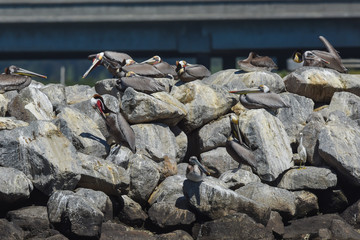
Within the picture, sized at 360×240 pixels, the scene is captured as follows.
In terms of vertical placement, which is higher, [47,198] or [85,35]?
[47,198]

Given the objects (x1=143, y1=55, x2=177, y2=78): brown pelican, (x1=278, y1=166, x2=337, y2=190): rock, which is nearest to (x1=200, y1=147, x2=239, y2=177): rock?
(x1=278, y1=166, x2=337, y2=190): rock

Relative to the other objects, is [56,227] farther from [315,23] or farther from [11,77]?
[315,23]

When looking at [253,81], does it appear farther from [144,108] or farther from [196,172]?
[196,172]

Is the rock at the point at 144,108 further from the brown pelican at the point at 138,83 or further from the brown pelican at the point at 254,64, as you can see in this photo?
the brown pelican at the point at 254,64

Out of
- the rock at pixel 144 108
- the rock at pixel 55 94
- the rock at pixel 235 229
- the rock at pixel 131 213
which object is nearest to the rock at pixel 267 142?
the rock at pixel 144 108

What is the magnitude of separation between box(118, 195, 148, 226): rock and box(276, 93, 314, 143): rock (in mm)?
4546

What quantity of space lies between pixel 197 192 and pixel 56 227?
2.52m

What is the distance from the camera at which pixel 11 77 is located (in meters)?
16.8

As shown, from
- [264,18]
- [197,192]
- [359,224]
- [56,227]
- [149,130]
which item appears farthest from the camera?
[264,18]

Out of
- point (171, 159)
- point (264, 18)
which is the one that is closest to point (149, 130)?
point (171, 159)

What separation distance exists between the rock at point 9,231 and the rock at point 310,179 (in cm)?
554

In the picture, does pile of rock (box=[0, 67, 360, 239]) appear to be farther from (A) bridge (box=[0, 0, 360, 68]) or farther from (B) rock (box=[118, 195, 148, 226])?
(A) bridge (box=[0, 0, 360, 68])

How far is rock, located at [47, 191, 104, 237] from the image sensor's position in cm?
1236

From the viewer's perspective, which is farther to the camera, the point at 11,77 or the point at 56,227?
Result: the point at 11,77
